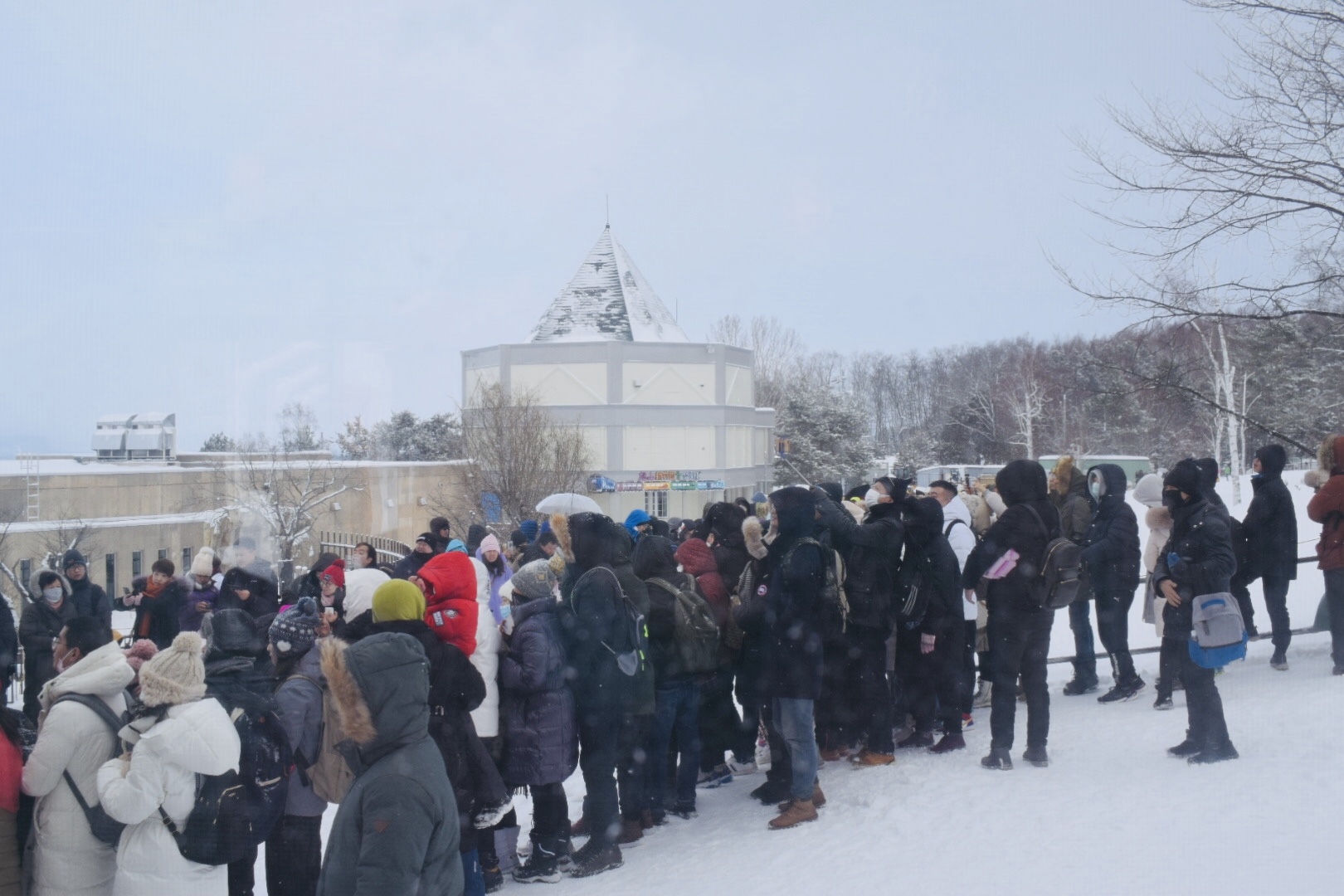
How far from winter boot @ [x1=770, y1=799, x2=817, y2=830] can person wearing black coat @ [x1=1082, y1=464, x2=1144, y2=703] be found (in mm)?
3376

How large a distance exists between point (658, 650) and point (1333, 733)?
14.0 feet

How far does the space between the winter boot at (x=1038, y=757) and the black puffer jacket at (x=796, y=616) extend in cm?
153

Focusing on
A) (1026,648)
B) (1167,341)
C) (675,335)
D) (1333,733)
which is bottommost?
(1333,733)

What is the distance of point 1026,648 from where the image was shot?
638cm

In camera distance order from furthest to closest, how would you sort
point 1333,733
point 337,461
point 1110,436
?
1. point 1110,436
2. point 337,461
3. point 1333,733

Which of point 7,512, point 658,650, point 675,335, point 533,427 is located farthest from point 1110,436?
point 658,650

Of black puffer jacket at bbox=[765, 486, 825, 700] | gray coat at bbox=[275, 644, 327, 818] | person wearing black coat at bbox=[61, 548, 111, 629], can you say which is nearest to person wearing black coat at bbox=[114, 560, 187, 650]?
person wearing black coat at bbox=[61, 548, 111, 629]

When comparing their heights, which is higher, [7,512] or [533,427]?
[533,427]

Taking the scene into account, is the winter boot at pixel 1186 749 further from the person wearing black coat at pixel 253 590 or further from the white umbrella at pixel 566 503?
the person wearing black coat at pixel 253 590

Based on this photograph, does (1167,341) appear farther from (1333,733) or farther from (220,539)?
(220,539)

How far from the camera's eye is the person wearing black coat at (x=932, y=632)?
683 cm

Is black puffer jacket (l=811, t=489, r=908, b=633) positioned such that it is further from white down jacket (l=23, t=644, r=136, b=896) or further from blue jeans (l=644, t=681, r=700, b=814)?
white down jacket (l=23, t=644, r=136, b=896)

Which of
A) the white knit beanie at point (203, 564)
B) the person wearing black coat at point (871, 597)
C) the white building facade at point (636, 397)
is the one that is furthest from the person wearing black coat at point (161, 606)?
the white building facade at point (636, 397)

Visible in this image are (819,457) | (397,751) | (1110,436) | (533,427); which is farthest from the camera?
(1110,436)
